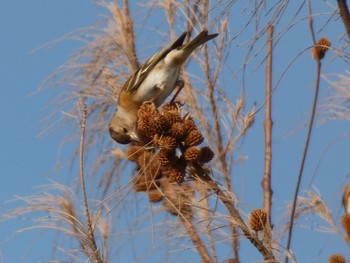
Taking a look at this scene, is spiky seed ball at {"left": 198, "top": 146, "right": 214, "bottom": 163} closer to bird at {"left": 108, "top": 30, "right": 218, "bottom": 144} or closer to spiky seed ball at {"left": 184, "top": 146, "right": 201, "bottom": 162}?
spiky seed ball at {"left": 184, "top": 146, "right": 201, "bottom": 162}

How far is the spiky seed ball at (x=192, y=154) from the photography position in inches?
97.6

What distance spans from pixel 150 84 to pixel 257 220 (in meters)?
2.26

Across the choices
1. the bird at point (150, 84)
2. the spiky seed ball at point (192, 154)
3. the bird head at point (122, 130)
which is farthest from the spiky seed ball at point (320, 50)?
the bird head at point (122, 130)

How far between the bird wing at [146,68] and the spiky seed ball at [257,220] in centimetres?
171

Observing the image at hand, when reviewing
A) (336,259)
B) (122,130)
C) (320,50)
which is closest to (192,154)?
(336,259)

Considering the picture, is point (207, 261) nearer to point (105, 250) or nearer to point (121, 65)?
point (105, 250)

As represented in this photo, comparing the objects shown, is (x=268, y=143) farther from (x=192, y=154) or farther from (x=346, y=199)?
(x=192, y=154)

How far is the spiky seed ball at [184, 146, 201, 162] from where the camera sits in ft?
8.13

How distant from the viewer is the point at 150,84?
182 inches

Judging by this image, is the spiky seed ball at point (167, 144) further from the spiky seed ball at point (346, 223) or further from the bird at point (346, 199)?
the bird at point (346, 199)

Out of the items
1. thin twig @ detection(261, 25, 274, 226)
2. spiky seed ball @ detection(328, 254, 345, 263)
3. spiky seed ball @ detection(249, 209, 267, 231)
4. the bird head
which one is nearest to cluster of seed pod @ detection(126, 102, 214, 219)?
spiky seed ball @ detection(249, 209, 267, 231)

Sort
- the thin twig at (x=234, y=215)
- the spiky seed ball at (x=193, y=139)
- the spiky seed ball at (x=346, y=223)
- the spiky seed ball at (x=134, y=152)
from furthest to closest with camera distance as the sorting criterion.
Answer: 1. the spiky seed ball at (x=134, y=152)
2. the spiky seed ball at (x=346, y=223)
3. the spiky seed ball at (x=193, y=139)
4. the thin twig at (x=234, y=215)

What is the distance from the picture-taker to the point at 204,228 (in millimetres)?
2674

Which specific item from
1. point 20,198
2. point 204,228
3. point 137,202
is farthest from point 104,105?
point 204,228
